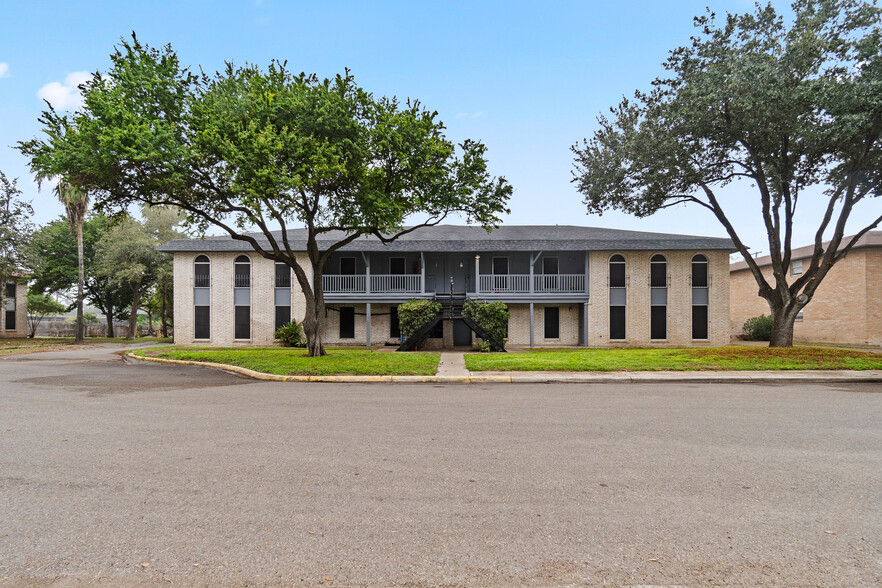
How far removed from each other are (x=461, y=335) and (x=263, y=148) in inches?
598

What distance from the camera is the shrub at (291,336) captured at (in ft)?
78.9

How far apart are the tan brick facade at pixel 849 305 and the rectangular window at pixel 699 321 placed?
27.8ft

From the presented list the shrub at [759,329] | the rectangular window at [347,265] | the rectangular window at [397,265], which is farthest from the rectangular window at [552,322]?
the shrub at [759,329]

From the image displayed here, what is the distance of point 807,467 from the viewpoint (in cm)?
480

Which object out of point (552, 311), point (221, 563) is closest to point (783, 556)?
point (221, 563)

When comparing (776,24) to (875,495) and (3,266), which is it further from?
(3,266)

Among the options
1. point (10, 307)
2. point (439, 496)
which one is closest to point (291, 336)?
point (439, 496)

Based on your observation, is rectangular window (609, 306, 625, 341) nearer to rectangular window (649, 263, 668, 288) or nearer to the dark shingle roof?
rectangular window (649, 263, 668, 288)

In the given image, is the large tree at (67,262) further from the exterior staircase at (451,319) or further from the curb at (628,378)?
the curb at (628,378)

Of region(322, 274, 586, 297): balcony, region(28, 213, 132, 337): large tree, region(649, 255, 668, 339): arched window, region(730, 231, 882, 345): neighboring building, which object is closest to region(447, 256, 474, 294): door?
region(322, 274, 586, 297): balcony

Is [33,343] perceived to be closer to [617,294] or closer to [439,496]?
[617,294]

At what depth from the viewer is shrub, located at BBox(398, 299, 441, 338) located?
21.4 metres

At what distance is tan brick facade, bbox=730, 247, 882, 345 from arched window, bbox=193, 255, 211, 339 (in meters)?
35.4

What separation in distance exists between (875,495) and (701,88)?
15.5 m
